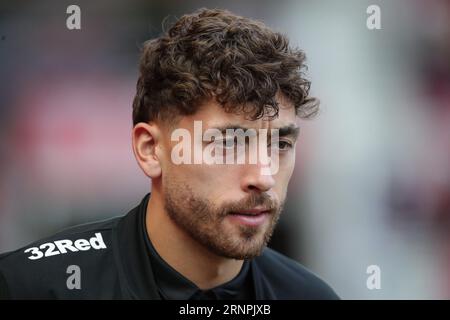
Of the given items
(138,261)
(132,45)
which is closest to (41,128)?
(132,45)

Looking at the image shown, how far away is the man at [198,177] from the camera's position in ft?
5.87

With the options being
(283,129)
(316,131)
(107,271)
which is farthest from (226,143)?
(316,131)

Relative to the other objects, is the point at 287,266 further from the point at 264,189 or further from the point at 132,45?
the point at 132,45

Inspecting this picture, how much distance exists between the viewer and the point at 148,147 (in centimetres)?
193

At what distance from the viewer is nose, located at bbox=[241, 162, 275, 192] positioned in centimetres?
174

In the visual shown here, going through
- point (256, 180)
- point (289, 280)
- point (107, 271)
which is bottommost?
point (289, 280)

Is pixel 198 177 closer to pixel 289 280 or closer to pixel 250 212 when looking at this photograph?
pixel 250 212

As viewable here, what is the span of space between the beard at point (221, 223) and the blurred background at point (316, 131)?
0.68m

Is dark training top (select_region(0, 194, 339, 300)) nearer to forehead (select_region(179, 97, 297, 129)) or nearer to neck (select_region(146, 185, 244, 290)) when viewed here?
neck (select_region(146, 185, 244, 290))

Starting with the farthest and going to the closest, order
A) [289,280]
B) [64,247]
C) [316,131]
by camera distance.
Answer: [316,131] → [289,280] → [64,247]

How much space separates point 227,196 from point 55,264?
0.60m

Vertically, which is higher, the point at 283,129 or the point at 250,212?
the point at 283,129

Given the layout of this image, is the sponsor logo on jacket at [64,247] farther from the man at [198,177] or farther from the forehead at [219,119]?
the forehead at [219,119]

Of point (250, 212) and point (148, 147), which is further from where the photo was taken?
point (148, 147)
